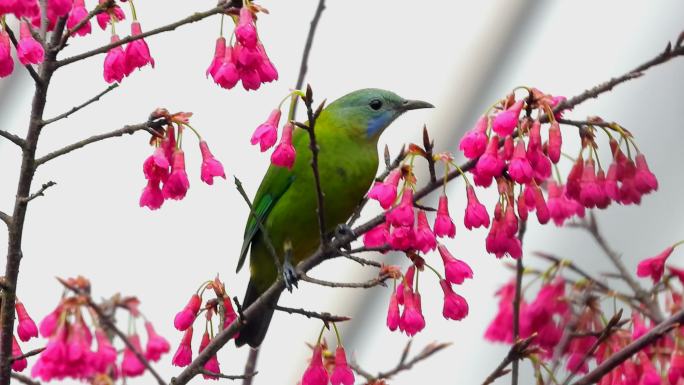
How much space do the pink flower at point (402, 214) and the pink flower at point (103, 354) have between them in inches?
28.4

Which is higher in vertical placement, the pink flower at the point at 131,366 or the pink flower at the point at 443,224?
the pink flower at the point at 443,224

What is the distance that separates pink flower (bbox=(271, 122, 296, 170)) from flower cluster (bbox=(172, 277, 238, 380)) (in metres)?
0.36

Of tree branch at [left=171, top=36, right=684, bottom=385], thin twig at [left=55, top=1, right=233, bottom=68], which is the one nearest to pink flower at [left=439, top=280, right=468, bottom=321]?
tree branch at [left=171, top=36, right=684, bottom=385]

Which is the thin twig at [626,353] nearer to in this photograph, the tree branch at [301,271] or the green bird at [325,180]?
the tree branch at [301,271]

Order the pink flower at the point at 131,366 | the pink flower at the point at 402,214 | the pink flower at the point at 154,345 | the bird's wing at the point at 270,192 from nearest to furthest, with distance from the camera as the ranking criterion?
the pink flower at the point at 402,214 < the pink flower at the point at 131,366 < the pink flower at the point at 154,345 < the bird's wing at the point at 270,192

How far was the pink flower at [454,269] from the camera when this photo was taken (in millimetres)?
2496

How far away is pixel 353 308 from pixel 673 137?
6.47ft

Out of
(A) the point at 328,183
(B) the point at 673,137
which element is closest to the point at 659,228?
(B) the point at 673,137

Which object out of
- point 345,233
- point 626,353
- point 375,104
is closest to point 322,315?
point 345,233

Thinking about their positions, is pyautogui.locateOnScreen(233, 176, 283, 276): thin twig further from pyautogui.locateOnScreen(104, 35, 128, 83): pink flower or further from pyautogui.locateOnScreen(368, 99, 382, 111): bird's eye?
pyautogui.locateOnScreen(368, 99, 382, 111): bird's eye

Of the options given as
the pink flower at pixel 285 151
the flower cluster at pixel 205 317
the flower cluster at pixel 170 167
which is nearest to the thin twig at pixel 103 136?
the flower cluster at pixel 170 167

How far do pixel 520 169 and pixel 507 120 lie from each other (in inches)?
4.6

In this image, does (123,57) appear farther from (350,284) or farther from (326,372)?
(326,372)

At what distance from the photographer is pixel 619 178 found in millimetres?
2586
